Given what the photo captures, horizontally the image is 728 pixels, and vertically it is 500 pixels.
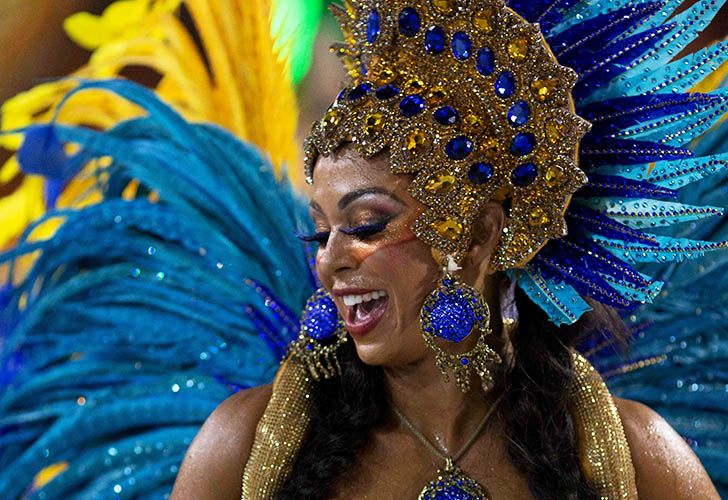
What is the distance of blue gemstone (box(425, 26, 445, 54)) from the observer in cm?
169

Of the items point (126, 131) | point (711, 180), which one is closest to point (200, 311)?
point (126, 131)

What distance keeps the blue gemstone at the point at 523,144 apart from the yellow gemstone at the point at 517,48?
122 millimetres

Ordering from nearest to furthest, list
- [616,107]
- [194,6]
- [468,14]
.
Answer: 1. [468,14]
2. [616,107]
3. [194,6]

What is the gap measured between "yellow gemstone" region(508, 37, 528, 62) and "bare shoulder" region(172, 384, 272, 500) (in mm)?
736

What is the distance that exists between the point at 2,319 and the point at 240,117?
28.6 inches

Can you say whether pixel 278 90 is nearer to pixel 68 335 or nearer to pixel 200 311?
pixel 200 311

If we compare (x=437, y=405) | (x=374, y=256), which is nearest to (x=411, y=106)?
(x=374, y=256)

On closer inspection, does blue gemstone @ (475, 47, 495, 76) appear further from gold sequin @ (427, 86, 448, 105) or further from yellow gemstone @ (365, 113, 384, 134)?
yellow gemstone @ (365, 113, 384, 134)

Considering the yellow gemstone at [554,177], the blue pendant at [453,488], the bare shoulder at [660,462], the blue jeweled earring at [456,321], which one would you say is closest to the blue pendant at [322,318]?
the blue jeweled earring at [456,321]

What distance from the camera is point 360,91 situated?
1715mm

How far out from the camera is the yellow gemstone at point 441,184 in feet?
5.50

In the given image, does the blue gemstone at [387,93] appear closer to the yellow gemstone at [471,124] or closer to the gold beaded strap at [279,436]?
the yellow gemstone at [471,124]

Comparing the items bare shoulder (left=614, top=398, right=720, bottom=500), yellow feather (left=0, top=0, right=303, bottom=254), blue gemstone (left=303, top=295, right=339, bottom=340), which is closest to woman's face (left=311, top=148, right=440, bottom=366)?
blue gemstone (left=303, top=295, right=339, bottom=340)

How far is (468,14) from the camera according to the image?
1.69 m
